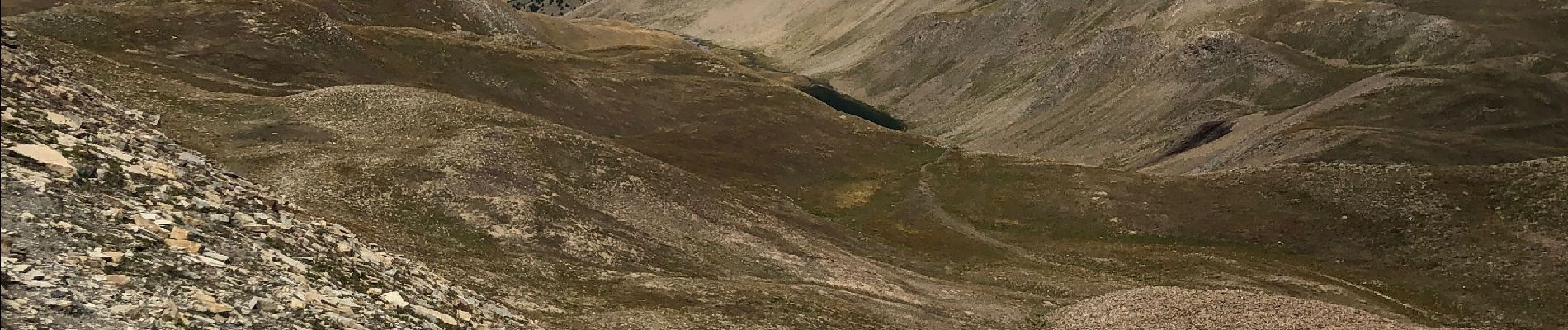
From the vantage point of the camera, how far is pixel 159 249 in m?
25.1

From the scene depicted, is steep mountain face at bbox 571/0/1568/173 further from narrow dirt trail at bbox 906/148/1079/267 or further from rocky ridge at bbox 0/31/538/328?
rocky ridge at bbox 0/31/538/328

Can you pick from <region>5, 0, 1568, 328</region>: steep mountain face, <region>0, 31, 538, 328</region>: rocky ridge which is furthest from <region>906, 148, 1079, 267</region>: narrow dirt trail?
<region>0, 31, 538, 328</region>: rocky ridge

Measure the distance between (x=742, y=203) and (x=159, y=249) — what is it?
61.9 meters

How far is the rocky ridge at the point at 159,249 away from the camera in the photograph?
2181 cm

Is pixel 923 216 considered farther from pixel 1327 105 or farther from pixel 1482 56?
pixel 1482 56

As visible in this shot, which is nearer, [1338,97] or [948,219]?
[948,219]

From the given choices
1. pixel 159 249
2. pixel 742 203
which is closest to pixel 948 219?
pixel 742 203

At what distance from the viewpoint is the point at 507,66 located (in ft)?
399

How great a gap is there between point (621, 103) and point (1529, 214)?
3838 inches

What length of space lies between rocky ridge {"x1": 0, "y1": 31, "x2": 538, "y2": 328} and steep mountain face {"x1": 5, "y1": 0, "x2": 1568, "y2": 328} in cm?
145

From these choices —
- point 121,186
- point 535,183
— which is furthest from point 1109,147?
point 121,186

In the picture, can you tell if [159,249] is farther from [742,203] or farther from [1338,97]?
[1338,97]

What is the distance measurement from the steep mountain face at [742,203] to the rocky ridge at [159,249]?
1446 millimetres

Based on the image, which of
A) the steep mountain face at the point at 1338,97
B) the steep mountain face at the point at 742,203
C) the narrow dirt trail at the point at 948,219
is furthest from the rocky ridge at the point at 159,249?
the steep mountain face at the point at 1338,97
